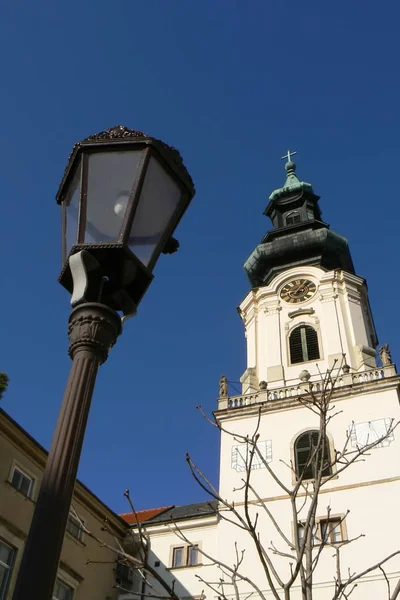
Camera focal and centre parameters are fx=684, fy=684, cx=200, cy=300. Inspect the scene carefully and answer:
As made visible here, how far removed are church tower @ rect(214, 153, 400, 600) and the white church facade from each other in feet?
0.13

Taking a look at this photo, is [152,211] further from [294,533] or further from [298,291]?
[298,291]

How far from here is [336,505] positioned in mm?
20172

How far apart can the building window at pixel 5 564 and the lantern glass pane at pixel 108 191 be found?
14184 millimetres

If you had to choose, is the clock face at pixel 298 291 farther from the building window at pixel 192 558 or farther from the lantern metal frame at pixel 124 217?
the lantern metal frame at pixel 124 217

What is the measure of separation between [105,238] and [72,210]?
1.14 ft

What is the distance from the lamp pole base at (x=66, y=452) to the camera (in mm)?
2609

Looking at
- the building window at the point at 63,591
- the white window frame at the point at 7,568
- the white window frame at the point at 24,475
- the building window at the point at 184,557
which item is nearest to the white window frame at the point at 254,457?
the building window at the point at 184,557

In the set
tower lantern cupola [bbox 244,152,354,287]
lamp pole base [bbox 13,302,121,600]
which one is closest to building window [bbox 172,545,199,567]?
tower lantern cupola [bbox 244,152,354,287]

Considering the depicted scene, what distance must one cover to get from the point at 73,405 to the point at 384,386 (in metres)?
20.9

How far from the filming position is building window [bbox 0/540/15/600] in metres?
15.5

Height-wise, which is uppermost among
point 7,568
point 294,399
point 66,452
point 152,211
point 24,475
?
point 294,399

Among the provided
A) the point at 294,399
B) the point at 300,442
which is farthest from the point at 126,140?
the point at 294,399

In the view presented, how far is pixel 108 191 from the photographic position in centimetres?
359

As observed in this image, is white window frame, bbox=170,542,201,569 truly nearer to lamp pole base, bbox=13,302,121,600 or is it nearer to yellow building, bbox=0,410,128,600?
yellow building, bbox=0,410,128,600
